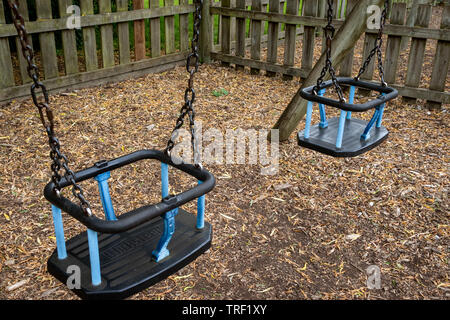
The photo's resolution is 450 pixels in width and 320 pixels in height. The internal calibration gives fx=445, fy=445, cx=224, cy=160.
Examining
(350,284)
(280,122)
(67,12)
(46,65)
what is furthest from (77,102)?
(350,284)

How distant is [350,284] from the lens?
2.99 metres

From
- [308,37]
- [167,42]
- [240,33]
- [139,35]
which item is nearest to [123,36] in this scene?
[139,35]

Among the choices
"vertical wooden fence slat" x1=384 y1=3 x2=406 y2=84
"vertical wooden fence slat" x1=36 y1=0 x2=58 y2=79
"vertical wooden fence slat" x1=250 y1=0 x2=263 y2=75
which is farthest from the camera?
"vertical wooden fence slat" x1=250 y1=0 x2=263 y2=75

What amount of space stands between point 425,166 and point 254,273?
239 cm

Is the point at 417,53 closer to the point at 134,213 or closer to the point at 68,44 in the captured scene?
the point at 68,44

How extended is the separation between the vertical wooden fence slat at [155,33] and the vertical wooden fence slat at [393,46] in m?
3.34

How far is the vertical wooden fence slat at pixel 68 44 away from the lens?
5.62 metres

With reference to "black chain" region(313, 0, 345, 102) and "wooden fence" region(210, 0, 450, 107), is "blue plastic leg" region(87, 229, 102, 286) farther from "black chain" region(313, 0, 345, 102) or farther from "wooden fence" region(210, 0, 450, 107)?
"wooden fence" region(210, 0, 450, 107)

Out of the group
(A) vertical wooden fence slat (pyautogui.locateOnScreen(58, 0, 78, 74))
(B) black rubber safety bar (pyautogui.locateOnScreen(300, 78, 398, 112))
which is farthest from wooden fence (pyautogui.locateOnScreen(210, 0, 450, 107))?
(B) black rubber safety bar (pyautogui.locateOnScreen(300, 78, 398, 112))

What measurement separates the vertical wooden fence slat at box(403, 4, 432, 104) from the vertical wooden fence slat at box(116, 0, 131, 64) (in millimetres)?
3925

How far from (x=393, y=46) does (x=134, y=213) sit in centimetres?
514

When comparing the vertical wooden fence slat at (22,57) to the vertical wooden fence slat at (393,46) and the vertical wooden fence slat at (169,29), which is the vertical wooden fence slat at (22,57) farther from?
the vertical wooden fence slat at (393,46)

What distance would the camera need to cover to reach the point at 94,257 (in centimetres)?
188

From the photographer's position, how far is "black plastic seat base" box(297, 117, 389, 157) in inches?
118
